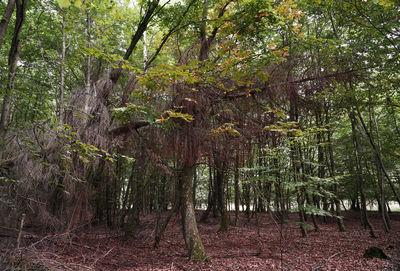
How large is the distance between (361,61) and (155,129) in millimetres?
5133

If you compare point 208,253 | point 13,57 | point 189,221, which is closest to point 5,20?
point 13,57

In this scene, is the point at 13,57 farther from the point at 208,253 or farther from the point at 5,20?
the point at 208,253

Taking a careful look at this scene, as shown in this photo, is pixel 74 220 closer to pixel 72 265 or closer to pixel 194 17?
pixel 72 265

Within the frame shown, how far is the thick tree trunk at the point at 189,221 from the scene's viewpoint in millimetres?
5219

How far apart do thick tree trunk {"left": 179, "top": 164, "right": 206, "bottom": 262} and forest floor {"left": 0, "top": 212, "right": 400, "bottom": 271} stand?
247 mm

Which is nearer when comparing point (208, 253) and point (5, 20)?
point (5, 20)

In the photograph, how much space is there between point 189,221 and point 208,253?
5.06ft

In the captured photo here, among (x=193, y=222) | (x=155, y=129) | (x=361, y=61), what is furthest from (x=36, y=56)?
(x=361, y=61)

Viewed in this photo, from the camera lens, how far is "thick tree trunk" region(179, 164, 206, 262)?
5.22 meters

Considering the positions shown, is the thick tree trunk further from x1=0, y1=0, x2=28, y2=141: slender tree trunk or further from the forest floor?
x1=0, y1=0, x2=28, y2=141: slender tree trunk

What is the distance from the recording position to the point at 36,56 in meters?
8.77

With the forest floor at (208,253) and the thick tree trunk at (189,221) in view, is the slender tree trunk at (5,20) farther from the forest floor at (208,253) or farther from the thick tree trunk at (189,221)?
the thick tree trunk at (189,221)

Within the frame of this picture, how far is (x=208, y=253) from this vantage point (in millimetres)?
6297

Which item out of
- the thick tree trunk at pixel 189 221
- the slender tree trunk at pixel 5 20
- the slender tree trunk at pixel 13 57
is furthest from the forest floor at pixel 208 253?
the slender tree trunk at pixel 5 20
